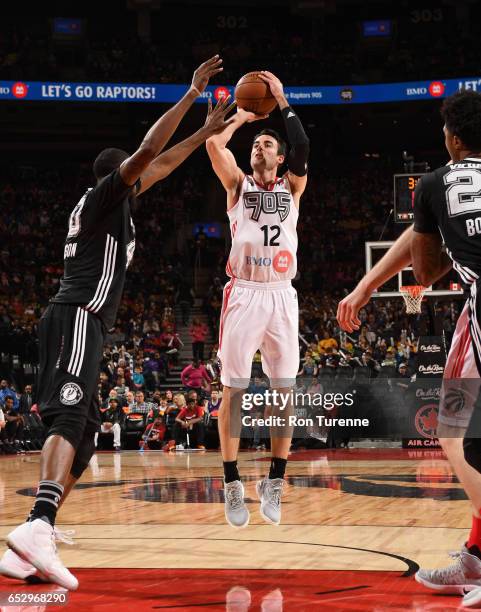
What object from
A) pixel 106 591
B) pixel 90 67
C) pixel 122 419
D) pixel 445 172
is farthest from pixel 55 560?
pixel 90 67

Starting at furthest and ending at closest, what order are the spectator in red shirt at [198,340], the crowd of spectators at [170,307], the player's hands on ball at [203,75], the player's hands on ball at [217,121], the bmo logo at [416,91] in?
the bmo logo at [416,91]
the spectator in red shirt at [198,340]
the crowd of spectators at [170,307]
the player's hands on ball at [217,121]
the player's hands on ball at [203,75]

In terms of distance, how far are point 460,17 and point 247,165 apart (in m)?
9.20

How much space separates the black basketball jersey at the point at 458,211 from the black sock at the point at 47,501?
2.21 meters

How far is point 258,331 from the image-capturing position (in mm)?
5996

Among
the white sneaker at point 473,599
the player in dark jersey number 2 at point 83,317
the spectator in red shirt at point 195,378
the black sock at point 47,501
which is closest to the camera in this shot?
the white sneaker at point 473,599

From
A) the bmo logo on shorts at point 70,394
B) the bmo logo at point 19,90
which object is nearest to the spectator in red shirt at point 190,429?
the bmo logo on shorts at point 70,394

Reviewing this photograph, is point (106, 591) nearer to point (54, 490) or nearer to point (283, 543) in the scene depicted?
point (54, 490)

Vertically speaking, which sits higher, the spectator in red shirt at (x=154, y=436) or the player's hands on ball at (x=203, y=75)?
the player's hands on ball at (x=203, y=75)

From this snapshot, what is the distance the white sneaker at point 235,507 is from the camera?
5.68 metres

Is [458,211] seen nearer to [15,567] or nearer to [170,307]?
[15,567]

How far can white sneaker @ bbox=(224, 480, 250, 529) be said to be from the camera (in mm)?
5680

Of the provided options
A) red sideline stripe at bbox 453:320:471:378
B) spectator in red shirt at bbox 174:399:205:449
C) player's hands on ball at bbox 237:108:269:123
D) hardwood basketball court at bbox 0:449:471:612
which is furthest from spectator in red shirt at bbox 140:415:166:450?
red sideline stripe at bbox 453:320:471:378

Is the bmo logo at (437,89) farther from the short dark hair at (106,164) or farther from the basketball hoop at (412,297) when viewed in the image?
the short dark hair at (106,164)

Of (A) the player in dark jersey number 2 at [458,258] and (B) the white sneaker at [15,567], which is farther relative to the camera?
(B) the white sneaker at [15,567]
